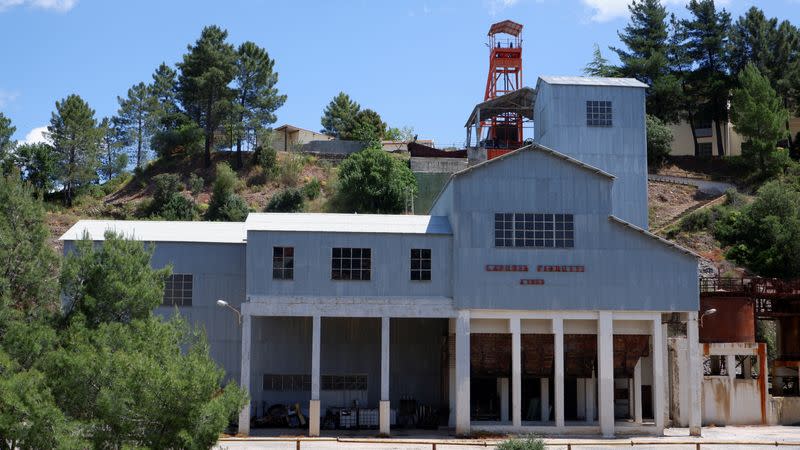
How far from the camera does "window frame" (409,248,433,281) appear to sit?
3938 cm

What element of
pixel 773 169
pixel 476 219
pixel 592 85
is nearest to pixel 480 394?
pixel 476 219

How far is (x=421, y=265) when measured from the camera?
39438 millimetres

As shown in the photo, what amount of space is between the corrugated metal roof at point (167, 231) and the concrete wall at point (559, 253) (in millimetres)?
10413

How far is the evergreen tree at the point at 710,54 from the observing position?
85.1 metres

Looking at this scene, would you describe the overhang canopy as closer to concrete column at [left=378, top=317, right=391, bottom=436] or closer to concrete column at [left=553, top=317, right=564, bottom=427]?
concrete column at [left=553, top=317, right=564, bottom=427]

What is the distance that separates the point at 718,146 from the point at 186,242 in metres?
61.1

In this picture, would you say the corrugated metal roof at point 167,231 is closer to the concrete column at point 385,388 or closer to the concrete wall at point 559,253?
the concrete column at point 385,388

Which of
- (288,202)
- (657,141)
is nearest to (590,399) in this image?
(288,202)

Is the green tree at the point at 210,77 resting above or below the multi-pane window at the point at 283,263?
above

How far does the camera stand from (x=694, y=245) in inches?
2670

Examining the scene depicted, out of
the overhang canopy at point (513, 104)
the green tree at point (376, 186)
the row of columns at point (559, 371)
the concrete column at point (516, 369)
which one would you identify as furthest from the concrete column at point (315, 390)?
the green tree at point (376, 186)

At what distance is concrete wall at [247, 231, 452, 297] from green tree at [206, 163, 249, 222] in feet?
111

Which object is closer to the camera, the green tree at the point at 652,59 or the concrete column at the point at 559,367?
the concrete column at the point at 559,367

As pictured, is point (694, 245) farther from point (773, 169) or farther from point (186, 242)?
point (186, 242)
